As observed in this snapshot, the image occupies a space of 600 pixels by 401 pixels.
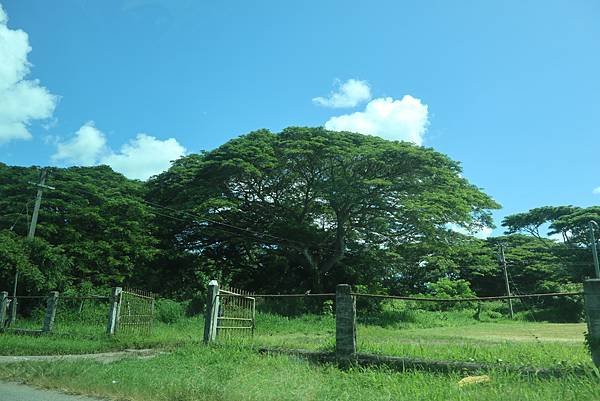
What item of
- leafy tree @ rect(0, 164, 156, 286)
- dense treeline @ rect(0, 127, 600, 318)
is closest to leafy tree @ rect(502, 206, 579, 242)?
dense treeline @ rect(0, 127, 600, 318)

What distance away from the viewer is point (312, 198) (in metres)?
32.1

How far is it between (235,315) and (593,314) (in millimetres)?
8935

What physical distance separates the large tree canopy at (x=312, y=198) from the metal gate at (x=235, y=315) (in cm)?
1502

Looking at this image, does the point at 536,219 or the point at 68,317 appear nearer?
the point at 68,317

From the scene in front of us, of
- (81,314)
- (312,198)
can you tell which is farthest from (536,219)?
(81,314)

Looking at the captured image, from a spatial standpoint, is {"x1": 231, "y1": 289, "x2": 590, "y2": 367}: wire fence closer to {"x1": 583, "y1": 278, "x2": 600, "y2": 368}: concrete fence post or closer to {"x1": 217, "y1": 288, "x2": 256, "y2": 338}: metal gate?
{"x1": 583, "y1": 278, "x2": 600, "y2": 368}: concrete fence post

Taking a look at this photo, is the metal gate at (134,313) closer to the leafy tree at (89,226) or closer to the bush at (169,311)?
the bush at (169,311)

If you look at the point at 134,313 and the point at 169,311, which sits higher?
the point at 169,311

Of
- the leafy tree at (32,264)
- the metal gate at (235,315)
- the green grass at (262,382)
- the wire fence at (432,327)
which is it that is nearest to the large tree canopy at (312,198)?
the wire fence at (432,327)

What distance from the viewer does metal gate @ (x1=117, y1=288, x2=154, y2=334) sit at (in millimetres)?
17266

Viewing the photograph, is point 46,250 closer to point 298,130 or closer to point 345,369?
point 298,130

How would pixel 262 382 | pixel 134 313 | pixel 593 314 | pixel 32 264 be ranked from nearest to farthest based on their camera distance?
pixel 593 314 < pixel 262 382 < pixel 134 313 < pixel 32 264

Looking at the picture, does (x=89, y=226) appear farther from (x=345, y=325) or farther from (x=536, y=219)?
(x=536, y=219)

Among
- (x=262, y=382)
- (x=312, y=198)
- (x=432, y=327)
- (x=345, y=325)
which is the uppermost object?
(x=312, y=198)
